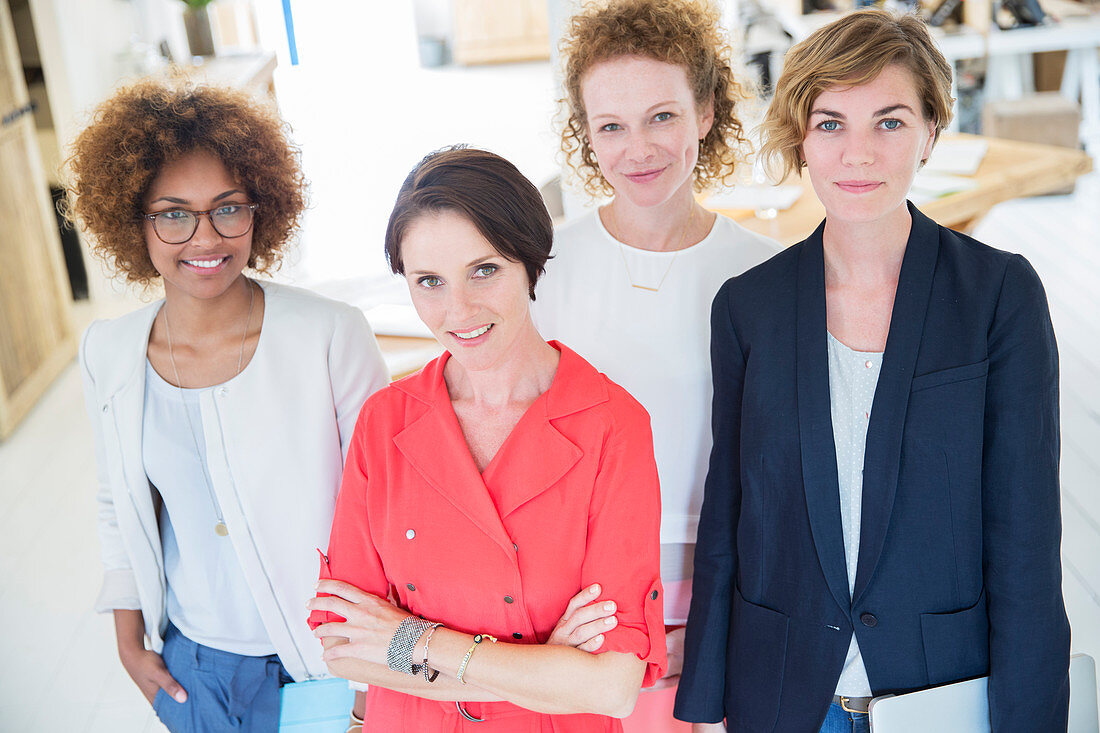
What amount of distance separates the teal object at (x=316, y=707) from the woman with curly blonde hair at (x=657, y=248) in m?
0.55

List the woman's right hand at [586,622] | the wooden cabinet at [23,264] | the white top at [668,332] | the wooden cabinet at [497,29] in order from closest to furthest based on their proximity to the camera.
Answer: the woman's right hand at [586,622] → the white top at [668,332] → the wooden cabinet at [23,264] → the wooden cabinet at [497,29]

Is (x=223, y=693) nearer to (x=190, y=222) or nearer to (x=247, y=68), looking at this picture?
(x=190, y=222)

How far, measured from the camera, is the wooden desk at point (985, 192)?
12.2 feet

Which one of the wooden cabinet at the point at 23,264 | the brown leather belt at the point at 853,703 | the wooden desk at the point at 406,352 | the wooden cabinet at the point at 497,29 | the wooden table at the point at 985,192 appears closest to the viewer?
the brown leather belt at the point at 853,703

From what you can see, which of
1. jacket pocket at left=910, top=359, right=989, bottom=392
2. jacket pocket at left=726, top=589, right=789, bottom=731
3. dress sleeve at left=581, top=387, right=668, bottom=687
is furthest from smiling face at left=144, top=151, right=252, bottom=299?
jacket pocket at left=910, top=359, right=989, bottom=392

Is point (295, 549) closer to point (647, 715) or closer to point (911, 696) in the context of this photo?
point (647, 715)

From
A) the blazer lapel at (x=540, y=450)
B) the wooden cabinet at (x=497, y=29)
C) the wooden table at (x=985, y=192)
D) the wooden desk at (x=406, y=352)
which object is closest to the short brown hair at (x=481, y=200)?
the blazer lapel at (x=540, y=450)

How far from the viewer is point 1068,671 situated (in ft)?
4.93

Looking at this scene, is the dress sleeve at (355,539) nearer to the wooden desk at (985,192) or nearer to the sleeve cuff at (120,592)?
the sleeve cuff at (120,592)

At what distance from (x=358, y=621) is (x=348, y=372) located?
20.7 inches

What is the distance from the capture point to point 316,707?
1841 mm

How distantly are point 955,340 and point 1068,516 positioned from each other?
268 centimetres

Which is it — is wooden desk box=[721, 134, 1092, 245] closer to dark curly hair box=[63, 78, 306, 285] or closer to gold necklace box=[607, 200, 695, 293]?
gold necklace box=[607, 200, 695, 293]

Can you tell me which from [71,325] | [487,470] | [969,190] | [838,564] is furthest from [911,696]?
[71,325]
